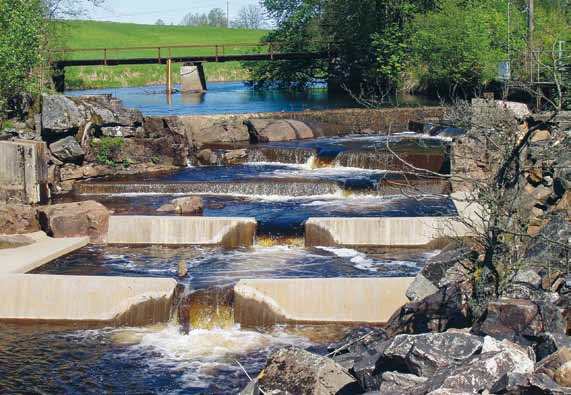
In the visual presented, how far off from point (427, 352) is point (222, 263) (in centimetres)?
775

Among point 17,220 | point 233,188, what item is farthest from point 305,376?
point 233,188

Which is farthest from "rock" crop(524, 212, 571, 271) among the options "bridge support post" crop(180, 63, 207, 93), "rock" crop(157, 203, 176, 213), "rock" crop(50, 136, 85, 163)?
"bridge support post" crop(180, 63, 207, 93)

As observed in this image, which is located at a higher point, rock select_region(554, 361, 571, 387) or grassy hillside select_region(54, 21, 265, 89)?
grassy hillside select_region(54, 21, 265, 89)

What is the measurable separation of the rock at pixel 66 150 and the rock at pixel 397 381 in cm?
1809

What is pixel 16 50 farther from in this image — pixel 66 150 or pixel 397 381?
pixel 397 381

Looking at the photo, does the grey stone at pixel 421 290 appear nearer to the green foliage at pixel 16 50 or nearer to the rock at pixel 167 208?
the rock at pixel 167 208

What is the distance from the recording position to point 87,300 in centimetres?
1370

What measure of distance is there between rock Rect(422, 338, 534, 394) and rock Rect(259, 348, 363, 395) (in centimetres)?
120

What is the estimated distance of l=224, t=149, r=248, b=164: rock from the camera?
26.3 m

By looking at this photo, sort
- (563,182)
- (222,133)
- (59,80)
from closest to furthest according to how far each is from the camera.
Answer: (563,182) < (222,133) < (59,80)

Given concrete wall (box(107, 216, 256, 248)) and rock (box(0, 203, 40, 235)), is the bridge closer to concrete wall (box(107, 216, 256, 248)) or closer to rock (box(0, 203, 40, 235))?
rock (box(0, 203, 40, 235))

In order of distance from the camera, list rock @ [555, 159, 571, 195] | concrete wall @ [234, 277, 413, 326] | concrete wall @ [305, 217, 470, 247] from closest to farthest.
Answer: concrete wall @ [234, 277, 413, 326], rock @ [555, 159, 571, 195], concrete wall @ [305, 217, 470, 247]

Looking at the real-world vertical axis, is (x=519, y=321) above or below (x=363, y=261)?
above

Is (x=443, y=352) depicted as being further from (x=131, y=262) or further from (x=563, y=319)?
(x=131, y=262)
